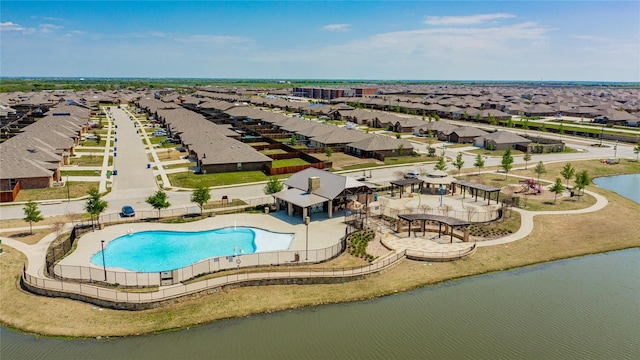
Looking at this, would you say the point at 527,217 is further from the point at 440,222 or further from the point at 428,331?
the point at 428,331

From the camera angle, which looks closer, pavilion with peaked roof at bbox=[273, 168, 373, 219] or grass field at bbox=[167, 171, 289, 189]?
pavilion with peaked roof at bbox=[273, 168, 373, 219]

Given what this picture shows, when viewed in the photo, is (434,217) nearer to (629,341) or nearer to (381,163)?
(629,341)

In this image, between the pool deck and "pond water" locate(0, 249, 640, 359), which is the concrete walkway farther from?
the pool deck

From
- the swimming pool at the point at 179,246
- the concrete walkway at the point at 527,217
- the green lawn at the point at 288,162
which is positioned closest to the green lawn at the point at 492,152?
the concrete walkway at the point at 527,217

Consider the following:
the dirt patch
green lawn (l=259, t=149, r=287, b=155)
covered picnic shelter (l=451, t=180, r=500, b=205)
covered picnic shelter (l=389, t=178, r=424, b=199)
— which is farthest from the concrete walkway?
green lawn (l=259, t=149, r=287, b=155)

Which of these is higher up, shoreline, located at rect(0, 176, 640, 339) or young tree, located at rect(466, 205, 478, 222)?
young tree, located at rect(466, 205, 478, 222)
